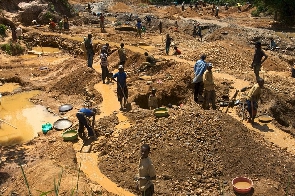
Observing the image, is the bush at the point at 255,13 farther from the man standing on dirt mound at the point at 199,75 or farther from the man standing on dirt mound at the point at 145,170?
the man standing on dirt mound at the point at 145,170

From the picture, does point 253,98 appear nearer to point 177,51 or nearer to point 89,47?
point 89,47

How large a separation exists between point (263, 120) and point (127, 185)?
4751mm

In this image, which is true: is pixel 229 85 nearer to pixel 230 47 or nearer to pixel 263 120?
pixel 263 120

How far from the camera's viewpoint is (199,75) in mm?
11102

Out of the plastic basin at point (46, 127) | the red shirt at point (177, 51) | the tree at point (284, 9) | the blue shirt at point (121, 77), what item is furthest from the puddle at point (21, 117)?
the tree at point (284, 9)

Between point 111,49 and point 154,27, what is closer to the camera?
point 111,49

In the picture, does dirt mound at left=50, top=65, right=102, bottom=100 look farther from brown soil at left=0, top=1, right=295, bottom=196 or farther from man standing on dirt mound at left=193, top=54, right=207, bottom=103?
man standing on dirt mound at left=193, top=54, right=207, bottom=103

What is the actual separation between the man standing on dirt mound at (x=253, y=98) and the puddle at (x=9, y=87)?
9.29m

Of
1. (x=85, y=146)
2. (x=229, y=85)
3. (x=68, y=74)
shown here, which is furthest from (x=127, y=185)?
(x=68, y=74)

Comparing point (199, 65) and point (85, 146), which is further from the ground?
point (199, 65)

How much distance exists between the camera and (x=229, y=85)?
513 inches

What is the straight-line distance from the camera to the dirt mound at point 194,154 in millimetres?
7988

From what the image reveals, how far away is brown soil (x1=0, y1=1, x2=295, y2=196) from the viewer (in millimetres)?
7938

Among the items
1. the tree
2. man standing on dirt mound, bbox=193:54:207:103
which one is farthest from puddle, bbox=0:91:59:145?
the tree
